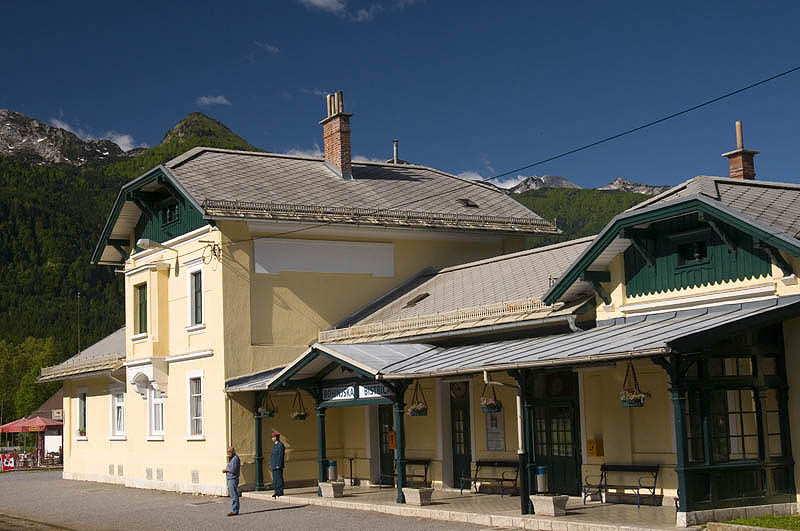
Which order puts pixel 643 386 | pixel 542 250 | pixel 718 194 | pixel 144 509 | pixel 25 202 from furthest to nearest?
pixel 25 202, pixel 542 250, pixel 144 509, pixel 643 386, pixel 718 194

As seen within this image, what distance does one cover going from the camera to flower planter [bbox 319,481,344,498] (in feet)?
68.5

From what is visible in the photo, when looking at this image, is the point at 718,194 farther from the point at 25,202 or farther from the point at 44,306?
the point at 25,202

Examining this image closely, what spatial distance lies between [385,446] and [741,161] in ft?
31.8

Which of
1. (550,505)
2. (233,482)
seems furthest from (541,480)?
(233,482)

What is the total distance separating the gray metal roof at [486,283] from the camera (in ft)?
70.5

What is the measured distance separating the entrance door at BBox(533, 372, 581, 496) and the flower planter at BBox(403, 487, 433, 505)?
88.5 inches

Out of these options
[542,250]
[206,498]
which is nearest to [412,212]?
[542,250]

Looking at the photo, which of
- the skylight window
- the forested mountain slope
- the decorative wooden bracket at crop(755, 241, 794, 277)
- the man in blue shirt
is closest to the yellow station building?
the decorative wooden bracket at crop(755, 241, 794, 277)

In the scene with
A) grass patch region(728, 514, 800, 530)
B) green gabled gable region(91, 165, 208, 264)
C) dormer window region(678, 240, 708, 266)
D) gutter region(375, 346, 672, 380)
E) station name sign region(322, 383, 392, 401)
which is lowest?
grass patch region(728, 514, 800, 530)

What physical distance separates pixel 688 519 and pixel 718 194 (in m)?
4.80

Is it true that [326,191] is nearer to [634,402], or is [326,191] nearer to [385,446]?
[385,446]

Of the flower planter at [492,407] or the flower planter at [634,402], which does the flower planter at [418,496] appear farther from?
the flower planter at [634,402]

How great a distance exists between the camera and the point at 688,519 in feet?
45.5

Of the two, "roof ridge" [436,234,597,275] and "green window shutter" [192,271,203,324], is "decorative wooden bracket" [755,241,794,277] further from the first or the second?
"green window shutter" [192,271,203,324]
